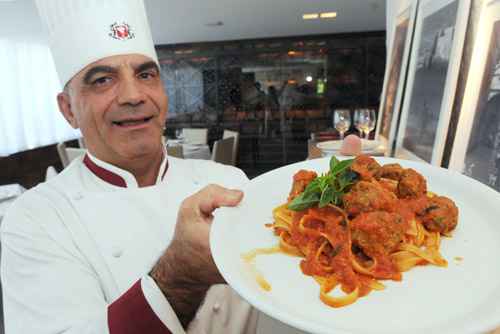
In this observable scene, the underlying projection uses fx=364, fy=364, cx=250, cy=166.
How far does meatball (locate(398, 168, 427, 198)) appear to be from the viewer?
0.97 metres

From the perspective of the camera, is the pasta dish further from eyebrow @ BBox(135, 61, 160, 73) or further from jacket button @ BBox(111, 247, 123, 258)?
eyebrow @ BBox(135, 61, 160, 73)

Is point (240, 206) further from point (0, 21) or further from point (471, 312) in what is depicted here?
point (0, 21)

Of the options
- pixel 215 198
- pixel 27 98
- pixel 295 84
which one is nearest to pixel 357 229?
pixel 215 198

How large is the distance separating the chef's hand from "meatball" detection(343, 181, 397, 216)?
1.01ft

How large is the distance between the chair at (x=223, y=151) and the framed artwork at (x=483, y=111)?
598 cm

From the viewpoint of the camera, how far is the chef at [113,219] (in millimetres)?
1119

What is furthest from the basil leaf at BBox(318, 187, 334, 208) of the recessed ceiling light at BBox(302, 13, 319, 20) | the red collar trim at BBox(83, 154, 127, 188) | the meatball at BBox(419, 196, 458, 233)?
the recessed ceiling light at BBox(302, 13, 319, 20)

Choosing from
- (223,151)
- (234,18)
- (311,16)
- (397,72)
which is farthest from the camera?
(311,16)

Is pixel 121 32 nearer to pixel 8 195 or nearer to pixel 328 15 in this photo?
pixel 8 195

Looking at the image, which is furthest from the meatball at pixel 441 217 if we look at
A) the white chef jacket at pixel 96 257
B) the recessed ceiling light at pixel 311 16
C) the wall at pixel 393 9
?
the recessed ceiling light at pixel 311 16

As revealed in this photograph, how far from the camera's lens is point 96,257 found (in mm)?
1413

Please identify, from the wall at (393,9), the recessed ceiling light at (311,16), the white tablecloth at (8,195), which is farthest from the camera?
the recessed ceiling light at (311,16)

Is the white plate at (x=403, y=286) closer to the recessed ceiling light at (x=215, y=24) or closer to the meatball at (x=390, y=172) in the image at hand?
the meatball at (x=390, y=172)

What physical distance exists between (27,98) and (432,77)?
9.45 m
